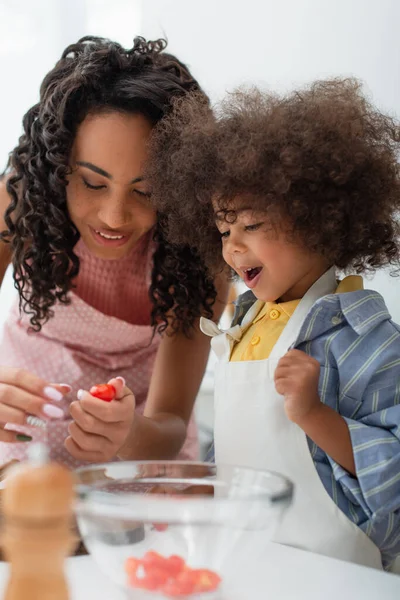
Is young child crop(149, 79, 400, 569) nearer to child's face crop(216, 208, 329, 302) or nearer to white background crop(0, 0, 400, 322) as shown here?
child's face crop(216, 208, 329, 302)

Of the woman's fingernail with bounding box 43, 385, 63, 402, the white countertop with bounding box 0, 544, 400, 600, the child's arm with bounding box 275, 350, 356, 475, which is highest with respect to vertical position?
the child's arm with bounding box 275, 350, 356, 475

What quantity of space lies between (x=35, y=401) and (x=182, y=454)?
535 millimetres

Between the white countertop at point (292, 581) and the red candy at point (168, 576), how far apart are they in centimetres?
6

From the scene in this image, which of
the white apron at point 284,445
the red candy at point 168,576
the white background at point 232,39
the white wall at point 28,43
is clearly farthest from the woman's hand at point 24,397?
the white wall at point 28,43

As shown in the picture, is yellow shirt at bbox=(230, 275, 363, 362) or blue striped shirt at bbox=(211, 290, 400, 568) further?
yellow shirt at bbox=(230, 275, 363, 362)

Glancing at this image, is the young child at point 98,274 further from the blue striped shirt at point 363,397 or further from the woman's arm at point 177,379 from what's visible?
the blue striped shirt at point 363,397

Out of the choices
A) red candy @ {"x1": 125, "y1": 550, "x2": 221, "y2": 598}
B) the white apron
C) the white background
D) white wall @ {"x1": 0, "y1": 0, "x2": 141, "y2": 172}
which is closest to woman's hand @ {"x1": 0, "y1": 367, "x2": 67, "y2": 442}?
the white apron

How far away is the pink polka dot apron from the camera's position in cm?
139

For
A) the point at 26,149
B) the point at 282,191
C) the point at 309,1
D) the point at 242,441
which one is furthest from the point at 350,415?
the point at 309,1

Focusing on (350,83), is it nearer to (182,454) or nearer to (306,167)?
(306,167)

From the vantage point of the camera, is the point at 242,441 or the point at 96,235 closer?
the point at 242,441

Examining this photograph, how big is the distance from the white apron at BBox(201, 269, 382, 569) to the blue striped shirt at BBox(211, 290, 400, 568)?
0.02 m

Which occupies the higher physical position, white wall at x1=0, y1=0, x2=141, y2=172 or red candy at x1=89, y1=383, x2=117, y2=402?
white wall at x1=0, y1=0, x2=141, y2=172

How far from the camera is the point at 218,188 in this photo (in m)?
0.97
